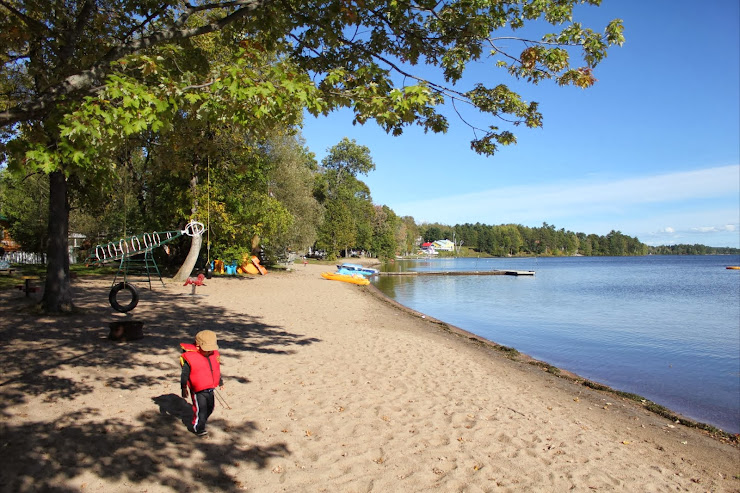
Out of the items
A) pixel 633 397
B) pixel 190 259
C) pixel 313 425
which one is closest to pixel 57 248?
pixel 313 425

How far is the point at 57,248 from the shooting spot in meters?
10.8

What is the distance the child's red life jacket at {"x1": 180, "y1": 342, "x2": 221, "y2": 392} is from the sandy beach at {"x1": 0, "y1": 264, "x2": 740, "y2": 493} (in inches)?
22.9

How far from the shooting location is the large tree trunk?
10797mm

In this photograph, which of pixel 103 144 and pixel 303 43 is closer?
pixel 103 144

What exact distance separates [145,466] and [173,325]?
293 inches

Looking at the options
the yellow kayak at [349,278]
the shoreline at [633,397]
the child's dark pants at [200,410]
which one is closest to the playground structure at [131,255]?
the child's dark pants at [200,410]

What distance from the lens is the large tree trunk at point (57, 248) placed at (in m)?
10.8

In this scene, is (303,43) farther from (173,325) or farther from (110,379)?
(173,325)

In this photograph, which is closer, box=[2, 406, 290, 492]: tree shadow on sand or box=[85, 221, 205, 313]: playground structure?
box=[2, 406, 290, 492]: tree shadow on sand

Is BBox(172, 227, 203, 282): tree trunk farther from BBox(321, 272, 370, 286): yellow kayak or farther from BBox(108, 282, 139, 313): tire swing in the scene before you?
BBox(321, 272, 370, 286): yellow kayak

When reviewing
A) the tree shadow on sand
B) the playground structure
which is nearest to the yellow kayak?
the playground structure

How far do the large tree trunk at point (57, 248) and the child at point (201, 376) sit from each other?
7483 mm

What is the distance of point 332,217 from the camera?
2832 inches

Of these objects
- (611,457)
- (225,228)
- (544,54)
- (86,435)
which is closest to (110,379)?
(86,435)
